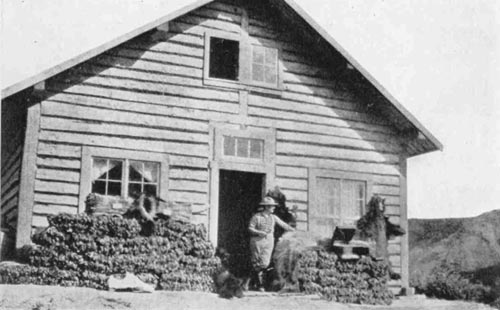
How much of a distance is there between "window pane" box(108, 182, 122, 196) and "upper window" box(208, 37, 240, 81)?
3.76 metres

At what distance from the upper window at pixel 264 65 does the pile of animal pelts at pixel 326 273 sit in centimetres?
389

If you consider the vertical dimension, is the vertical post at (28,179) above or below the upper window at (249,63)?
below

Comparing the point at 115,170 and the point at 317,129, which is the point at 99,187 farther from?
the point at 317,129

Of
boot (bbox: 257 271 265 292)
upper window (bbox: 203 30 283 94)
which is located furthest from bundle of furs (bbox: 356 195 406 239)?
upper window (bbox: 203 30 283 94)

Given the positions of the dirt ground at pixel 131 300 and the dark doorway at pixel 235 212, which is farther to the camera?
the dark doorway at pixel 235 212

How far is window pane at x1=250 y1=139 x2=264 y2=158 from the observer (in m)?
15.0

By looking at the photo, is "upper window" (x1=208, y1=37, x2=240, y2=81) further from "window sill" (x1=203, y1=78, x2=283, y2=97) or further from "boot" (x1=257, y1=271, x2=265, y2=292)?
"boot" (x1=257, y1=271, x2=265, y2=292)

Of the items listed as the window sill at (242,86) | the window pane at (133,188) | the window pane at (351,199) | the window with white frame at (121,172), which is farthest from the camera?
the window pane at (351,199)

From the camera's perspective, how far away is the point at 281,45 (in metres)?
15.7

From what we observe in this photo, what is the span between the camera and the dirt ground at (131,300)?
966 cm

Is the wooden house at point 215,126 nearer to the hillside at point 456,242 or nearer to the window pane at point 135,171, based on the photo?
the window pane at point 135,171

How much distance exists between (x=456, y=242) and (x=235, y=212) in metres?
19.2

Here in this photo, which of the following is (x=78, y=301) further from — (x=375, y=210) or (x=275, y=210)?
(x=375, y=210)

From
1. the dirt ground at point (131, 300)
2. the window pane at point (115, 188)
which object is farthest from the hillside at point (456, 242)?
the dirt ground at point (131, 300)
